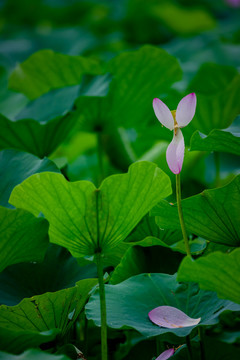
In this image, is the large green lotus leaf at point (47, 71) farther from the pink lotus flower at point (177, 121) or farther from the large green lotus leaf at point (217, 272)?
the large green lotus leaf at point (217, 272)

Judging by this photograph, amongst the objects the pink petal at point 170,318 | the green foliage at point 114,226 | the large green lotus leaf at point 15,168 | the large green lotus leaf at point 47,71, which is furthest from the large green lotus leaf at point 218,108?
the pink petal at point 170,318

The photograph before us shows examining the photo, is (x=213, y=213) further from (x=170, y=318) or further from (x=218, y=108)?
(x=218, y=108)

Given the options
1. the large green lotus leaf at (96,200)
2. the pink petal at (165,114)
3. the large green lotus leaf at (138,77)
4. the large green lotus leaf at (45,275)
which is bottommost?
the large green lotus leaf at (45,275)

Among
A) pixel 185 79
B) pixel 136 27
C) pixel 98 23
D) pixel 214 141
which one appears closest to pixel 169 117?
pixel 214 141

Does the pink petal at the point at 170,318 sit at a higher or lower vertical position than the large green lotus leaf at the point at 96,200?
lower

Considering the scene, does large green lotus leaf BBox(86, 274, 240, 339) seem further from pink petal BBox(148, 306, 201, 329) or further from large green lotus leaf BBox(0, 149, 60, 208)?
large green lotus leaf BBox(0, 149, 60, 208)

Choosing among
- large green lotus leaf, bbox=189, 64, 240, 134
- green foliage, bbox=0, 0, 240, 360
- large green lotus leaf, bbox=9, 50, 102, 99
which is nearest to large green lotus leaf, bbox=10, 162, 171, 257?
green foliage, bbox=0, 0, 240, 360
